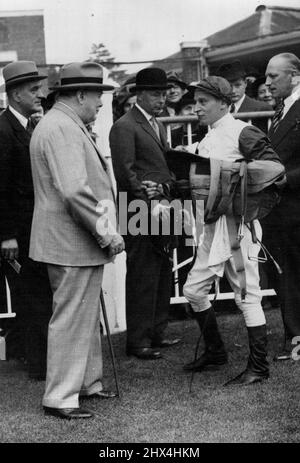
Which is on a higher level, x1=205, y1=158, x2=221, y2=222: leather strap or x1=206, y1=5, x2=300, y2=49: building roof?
x1=206, y1=5, x2=300, y2=49: building roof

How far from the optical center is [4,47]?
24344 mm

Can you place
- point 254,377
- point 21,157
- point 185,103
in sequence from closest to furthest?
point 254,377 < point 21,157 < point 185,103

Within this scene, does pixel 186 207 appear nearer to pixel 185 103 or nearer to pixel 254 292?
pixel 254 292

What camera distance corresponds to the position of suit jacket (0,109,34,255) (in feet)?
18.1

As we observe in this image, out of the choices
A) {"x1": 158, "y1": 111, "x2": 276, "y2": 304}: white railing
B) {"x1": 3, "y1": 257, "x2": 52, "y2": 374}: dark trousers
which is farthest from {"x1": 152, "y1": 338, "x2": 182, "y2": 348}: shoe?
{"x1": 3, "y1": 257, "x2": 52, "y2": 374}: dark trousers

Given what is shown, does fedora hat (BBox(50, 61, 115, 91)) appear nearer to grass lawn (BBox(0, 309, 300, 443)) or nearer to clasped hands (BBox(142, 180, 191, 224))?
clasped hands (BBox(142, 180, 191, 224))

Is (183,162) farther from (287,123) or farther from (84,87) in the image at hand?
(287,123)

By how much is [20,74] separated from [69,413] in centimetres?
259

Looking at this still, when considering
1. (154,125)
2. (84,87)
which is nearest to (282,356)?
(154,125)

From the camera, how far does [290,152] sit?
577cm

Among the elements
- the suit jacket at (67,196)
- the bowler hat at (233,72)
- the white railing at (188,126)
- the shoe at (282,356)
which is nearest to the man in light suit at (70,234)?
the suit jacket at (67,196)
